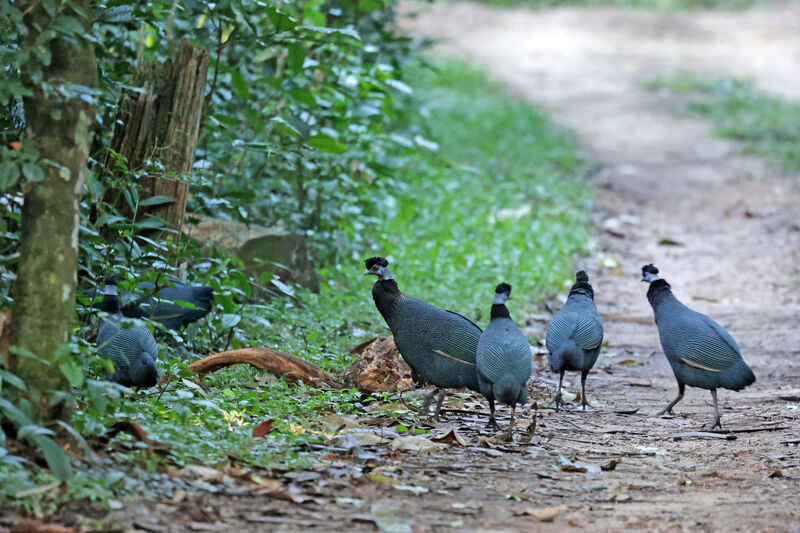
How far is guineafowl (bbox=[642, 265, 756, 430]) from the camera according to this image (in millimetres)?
5227

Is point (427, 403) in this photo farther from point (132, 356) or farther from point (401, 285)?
point (401, 285)

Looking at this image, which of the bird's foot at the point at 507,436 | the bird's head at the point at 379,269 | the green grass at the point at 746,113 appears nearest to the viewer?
the bird's foot at the point at 507,436

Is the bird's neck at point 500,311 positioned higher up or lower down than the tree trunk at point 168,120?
lower down

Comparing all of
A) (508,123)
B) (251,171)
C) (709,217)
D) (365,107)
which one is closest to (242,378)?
(251,171)

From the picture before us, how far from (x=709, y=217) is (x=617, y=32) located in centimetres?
1589

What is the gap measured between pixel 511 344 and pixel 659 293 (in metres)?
1.51

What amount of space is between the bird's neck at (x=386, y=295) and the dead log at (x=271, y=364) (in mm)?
493

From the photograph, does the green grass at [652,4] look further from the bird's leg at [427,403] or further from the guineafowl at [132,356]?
the guineafowl at [132,356]

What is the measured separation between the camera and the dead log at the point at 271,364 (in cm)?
509

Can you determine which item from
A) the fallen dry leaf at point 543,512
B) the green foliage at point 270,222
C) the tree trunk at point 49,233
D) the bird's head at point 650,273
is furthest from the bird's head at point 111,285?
the bird's head at point 650,273

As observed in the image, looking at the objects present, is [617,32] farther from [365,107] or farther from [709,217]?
[365,107]

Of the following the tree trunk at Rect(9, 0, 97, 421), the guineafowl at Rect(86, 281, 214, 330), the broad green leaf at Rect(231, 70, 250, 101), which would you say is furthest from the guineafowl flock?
the tree trunk at Rect(9, 0, 97, 421)

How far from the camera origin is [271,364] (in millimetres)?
5180

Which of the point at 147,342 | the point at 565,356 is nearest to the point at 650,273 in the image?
the point at 565,356
